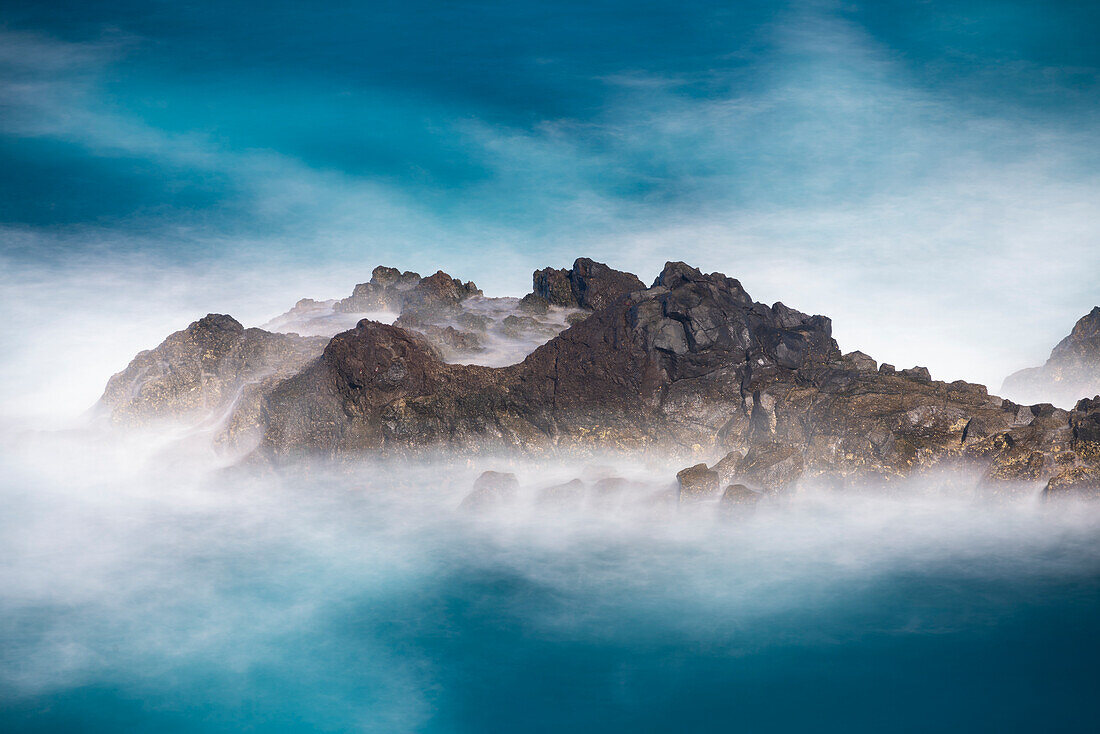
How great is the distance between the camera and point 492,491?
84.8 ft

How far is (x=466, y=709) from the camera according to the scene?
18.0m

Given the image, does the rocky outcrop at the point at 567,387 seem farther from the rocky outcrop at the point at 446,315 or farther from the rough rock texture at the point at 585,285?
the rough rock texture at the point at 585,285

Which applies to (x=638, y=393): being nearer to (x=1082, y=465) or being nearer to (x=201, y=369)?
(x=1082, y=465)

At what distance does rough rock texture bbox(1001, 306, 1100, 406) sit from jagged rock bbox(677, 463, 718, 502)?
55.0 ft

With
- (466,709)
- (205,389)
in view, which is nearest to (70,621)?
(466,709)

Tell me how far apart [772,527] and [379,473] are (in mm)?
11285

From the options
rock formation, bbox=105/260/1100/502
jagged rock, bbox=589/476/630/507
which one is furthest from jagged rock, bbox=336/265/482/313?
jagged rock, bbox=589/476/630/507

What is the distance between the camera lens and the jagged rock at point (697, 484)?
976 inches

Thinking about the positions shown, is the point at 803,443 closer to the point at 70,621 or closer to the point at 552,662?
the point at 552,662

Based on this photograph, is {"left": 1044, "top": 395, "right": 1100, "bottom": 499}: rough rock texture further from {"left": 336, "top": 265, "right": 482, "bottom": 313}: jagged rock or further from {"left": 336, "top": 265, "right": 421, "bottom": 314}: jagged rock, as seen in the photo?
{"left": 336, "top": 265, "right": 421, "bottom": 314}: jagged rock

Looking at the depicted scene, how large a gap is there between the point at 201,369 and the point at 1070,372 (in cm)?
3119

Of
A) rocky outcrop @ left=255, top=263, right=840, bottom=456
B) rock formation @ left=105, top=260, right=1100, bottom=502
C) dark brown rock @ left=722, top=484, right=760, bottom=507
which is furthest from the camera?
rocky outcrop @ left=255, top=263, right=840, bottom=456

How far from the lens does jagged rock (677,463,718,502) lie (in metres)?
24.8

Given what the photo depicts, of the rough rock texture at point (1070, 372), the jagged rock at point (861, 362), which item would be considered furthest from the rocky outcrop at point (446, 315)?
the rough rock texture at point (1070, 372)
